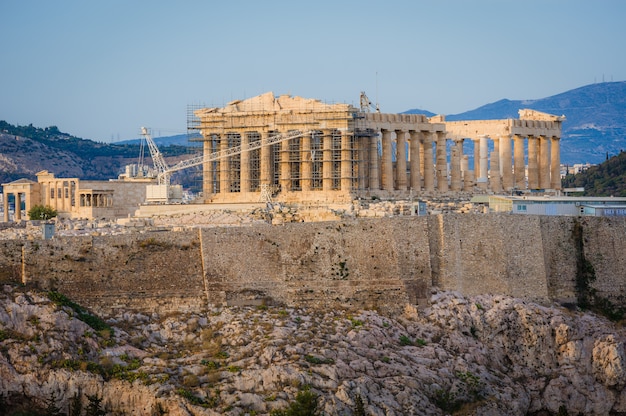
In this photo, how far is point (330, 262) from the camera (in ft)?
180

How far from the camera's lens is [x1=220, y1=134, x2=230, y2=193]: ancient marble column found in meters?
73.7

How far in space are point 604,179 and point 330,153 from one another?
4976 centimetres

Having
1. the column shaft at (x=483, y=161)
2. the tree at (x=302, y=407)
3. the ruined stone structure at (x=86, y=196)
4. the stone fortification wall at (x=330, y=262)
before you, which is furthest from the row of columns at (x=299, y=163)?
the tree at (x=302, y=407)

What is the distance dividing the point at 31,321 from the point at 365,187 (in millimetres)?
29474

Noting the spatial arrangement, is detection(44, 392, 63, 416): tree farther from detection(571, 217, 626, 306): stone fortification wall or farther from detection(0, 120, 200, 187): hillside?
detection(0, 120, 200, 187): hillside

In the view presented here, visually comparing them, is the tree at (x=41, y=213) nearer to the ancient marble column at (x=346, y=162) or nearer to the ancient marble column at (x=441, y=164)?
the ancient marble column at (x=346, y=162)

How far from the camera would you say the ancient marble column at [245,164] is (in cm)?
7262

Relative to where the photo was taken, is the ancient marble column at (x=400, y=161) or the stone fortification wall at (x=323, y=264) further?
the ancient marble column at (x=400, y=161)

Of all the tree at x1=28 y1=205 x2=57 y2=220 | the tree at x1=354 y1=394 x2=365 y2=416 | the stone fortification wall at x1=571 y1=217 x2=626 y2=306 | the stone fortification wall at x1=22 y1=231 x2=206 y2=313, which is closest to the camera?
the tree at x1=354 y1=394 x2=365 y2=416

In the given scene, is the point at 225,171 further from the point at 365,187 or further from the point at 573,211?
the point at 573,211

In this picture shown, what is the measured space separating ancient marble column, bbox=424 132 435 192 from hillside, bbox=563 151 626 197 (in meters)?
30.7

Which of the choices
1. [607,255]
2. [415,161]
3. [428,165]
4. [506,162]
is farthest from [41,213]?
[607,255]

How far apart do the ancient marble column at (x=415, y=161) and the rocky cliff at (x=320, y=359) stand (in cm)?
1841

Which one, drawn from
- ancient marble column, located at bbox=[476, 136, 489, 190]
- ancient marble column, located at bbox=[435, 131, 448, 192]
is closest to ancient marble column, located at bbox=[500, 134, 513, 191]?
ancient marble column, located at bbox=[476, 136, 489, 190]
